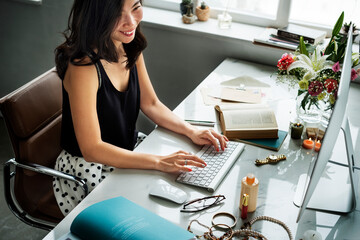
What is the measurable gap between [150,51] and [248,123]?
3.62 feet

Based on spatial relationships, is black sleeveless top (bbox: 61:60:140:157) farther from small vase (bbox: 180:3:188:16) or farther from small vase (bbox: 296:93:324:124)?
small vase (bbox: 180:3:188:16)

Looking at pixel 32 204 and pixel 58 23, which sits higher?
pixel 58 23

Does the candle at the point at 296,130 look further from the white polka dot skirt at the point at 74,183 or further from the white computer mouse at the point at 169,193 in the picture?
the white polka dot skirt at the point at 74,183

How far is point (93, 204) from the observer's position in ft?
4.02

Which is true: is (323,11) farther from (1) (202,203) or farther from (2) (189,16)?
(1) (202,203)

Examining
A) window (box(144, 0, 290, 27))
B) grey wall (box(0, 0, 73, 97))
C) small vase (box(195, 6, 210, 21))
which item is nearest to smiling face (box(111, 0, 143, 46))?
small vase (box(195, 6, 210, 21))

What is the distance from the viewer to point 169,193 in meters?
1.31

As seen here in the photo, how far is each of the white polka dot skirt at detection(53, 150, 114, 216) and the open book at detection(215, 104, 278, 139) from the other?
524 mm

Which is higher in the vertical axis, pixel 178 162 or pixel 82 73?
pixel 82 73

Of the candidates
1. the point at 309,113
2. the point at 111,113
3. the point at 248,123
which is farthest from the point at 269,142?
the point at 111,113

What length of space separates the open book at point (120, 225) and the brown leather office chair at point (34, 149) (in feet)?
1.29

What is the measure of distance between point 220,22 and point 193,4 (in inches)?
9.1

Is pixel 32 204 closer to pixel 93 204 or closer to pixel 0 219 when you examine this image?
pixel 93 204

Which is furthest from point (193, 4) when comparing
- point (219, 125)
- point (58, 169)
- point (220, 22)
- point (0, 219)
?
point (0, 219)
